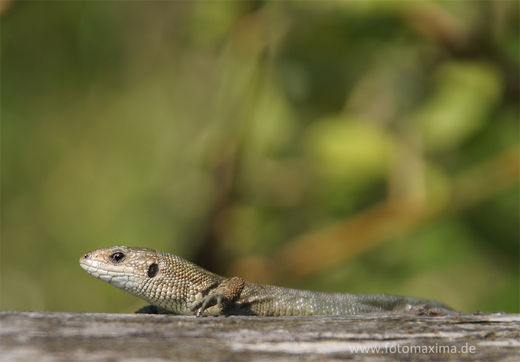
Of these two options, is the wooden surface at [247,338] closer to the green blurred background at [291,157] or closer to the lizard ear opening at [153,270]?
the lizard ear opening at [153,270]

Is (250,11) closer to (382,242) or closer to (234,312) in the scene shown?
(382,242)

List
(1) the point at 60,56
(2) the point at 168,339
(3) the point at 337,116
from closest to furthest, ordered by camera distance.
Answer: (2) the point at 168,339, (3) the point at 337,116, (1) the point at 60,56

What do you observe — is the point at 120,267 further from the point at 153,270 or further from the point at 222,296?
the point at 222,296

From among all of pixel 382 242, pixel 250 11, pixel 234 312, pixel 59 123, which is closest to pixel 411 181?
pixel 382 242

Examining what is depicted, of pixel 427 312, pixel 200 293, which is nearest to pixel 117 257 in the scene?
pixel 200 293

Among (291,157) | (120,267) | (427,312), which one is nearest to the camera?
(427,312)

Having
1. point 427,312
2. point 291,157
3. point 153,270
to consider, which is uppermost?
point 291,157

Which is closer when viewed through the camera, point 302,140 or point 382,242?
point 382,242
